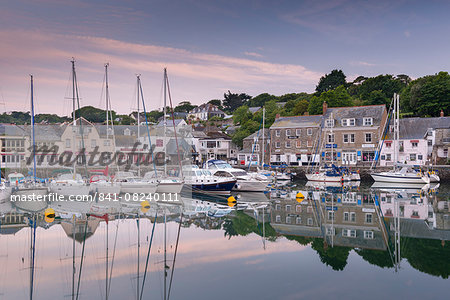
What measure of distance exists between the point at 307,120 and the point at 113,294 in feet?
176

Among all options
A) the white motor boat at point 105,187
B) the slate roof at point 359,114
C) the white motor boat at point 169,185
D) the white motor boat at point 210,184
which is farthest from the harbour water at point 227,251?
the slate roof at point 359,114

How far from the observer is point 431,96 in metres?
67.2

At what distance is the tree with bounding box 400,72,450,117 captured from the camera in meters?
66.1

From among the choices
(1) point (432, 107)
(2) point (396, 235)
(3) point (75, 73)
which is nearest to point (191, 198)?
(3) point (75, 73)

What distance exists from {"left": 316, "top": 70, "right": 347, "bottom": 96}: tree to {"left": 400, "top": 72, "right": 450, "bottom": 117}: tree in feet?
86.4

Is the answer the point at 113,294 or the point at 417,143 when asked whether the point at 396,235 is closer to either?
the point at 113,294

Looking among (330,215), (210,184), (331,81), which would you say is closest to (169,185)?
(210,184)

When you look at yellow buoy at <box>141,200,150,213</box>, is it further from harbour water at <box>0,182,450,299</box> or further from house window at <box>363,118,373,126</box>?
house window at <box>363,118,373,126</box>

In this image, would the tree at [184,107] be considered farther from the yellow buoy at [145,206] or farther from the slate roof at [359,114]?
the yellow buoy at [145,206]

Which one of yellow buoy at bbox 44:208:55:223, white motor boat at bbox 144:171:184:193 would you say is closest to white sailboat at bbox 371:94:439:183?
white motor boat at bbox 144:171:184:193

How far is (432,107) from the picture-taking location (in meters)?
67.6

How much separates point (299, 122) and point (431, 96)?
24482 mm

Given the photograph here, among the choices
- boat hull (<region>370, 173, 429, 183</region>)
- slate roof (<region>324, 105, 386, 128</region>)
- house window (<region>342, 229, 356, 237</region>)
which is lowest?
house window (<region>342, 229, 356, 237</region>)

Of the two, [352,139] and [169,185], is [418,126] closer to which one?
[352,139]
